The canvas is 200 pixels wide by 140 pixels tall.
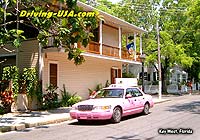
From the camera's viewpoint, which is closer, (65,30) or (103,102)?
(65,30)

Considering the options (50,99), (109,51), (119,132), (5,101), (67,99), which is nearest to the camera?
(119,132)

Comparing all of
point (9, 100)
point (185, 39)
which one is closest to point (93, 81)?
point (9, 100)

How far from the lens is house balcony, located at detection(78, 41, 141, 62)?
24284mm

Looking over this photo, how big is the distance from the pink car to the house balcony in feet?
25.7

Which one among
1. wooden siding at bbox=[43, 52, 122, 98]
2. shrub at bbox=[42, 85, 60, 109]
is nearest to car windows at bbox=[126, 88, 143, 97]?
shrub at bbox=[42, 85, 60, 109]

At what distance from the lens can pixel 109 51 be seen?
88.7ft

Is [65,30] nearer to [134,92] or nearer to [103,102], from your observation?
[103,102]

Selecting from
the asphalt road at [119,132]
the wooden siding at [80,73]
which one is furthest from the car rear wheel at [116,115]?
the wooden siding at [80,73]

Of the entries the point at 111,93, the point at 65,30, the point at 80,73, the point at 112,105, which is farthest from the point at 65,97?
the point at 65,30

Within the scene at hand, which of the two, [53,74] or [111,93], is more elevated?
[53,74]

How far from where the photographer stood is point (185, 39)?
4141 cm

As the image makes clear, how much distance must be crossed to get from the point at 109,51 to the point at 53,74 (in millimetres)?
6208

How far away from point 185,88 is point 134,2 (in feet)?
48.5

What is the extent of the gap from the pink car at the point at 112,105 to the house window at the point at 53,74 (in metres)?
7.19
